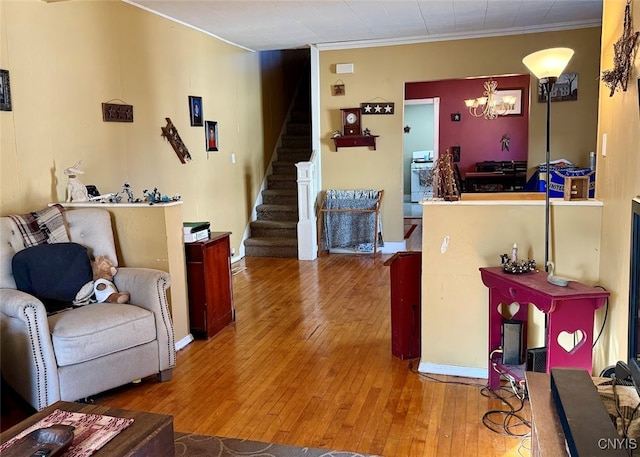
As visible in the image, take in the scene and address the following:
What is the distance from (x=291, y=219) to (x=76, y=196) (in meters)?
3.54

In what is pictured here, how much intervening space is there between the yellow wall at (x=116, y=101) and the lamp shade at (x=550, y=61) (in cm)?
298

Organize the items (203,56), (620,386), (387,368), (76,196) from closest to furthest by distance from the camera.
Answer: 1. (620,386)
2. (387,368)
3. (76,196)
4. (203,56)

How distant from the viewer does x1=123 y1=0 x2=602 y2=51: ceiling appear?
4477 mm

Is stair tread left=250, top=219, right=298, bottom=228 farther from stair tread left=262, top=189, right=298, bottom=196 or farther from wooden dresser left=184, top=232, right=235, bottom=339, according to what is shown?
wooden dresser left=184, top=232, right=235, bottom=339

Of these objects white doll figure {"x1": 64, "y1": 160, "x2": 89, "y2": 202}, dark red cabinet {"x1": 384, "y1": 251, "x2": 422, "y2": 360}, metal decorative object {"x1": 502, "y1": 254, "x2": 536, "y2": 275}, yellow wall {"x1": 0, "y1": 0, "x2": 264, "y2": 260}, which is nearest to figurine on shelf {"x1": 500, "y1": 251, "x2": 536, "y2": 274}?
metal decorative object {"x1": 502, "y1": 254, "x2": 536, "y2": 275}

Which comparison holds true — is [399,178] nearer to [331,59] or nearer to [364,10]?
[331,59]

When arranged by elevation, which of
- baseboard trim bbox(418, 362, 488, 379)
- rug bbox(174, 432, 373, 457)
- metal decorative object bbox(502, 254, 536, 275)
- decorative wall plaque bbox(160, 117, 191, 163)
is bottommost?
rug bbox(174, 432, 373, 457)

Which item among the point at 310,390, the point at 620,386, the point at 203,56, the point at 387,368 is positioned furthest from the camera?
the point at 203,56

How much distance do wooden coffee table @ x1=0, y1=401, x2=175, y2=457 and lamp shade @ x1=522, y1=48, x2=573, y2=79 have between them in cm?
233

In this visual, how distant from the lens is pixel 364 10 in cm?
471

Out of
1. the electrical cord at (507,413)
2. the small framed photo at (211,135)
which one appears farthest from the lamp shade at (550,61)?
the small framed photo at (211,135)

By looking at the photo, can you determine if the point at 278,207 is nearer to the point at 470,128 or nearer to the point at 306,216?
the point at 306,216

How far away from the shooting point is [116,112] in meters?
3.98

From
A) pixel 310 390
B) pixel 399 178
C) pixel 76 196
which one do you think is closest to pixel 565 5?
pixel 399 178
